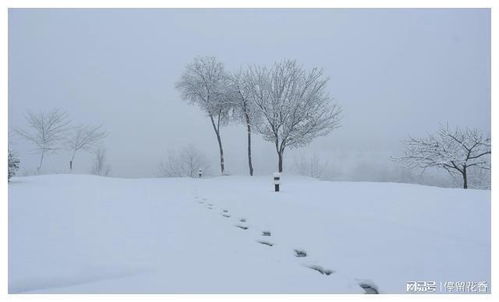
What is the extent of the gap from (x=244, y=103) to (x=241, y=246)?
735 inches

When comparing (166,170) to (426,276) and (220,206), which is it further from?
(426,276)

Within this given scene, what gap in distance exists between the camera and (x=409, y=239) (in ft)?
12.3

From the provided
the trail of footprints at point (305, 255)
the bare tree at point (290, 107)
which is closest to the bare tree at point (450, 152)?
the bare tree at point (290, 107)

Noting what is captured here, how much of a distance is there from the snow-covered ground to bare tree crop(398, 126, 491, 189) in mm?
14485

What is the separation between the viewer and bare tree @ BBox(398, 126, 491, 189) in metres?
17.4

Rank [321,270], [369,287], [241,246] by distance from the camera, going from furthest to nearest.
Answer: [241,246] → [321,270] → [369,287]

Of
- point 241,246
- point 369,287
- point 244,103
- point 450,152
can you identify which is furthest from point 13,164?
point 450,152

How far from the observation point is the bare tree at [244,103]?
19938 millimetres

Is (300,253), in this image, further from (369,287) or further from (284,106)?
(284,106)

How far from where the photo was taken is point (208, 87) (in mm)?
21953

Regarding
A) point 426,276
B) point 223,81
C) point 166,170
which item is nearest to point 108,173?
point 166,170

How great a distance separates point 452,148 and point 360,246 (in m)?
18.9

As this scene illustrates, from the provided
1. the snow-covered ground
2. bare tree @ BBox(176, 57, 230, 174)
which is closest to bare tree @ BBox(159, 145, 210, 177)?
bare tree @ BBox(176, 57, 230, 174)

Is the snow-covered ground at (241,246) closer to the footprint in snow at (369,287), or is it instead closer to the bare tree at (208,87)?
the footprint in snow at (369,287)
